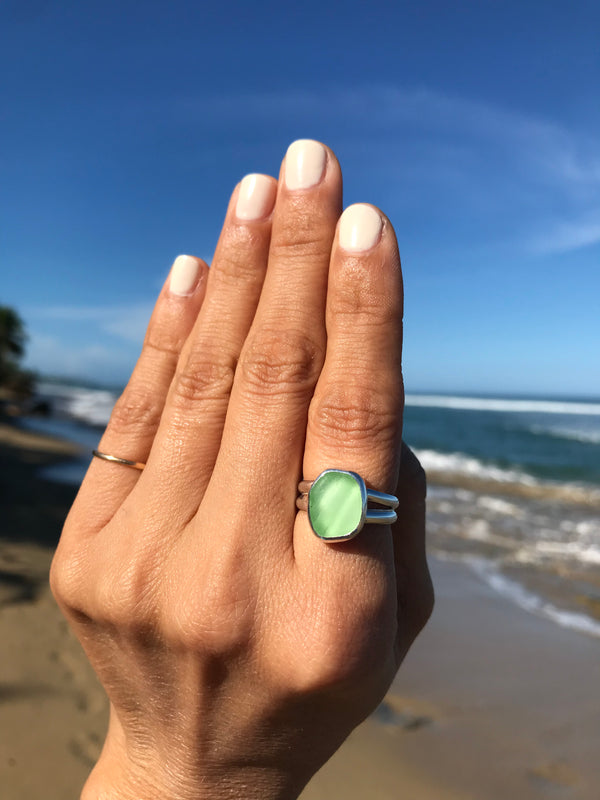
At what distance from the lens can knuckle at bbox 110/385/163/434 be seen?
150 cm

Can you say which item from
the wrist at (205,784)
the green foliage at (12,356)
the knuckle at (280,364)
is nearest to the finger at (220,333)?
the knuckle at (280,364)

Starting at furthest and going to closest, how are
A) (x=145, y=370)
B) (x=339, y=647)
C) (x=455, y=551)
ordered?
(x=455, y=551)
(x=145, y=370)
(x=339, y=647)

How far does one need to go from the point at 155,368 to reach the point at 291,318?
464 mm

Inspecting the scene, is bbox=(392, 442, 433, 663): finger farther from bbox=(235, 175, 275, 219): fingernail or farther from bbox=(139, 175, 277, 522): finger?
bbox=(235, 175, 275, 219): fingernail

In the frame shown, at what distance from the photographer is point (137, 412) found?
1.52 metres

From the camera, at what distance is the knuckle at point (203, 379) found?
4.43 ft

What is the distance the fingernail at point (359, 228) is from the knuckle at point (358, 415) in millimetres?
300

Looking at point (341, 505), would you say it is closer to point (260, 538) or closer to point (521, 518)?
point (260, 538)

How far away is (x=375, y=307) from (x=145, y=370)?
706mm

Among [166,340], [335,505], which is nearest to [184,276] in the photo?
[166,340]

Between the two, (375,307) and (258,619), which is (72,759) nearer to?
(258,619)

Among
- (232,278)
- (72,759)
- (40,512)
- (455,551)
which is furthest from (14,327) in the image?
(232,278)

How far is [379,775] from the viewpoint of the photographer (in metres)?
3.36

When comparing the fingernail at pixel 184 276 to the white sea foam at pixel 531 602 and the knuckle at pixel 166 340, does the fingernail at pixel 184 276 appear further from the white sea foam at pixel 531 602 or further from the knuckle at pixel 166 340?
the white sea foam at pixel 531 602
